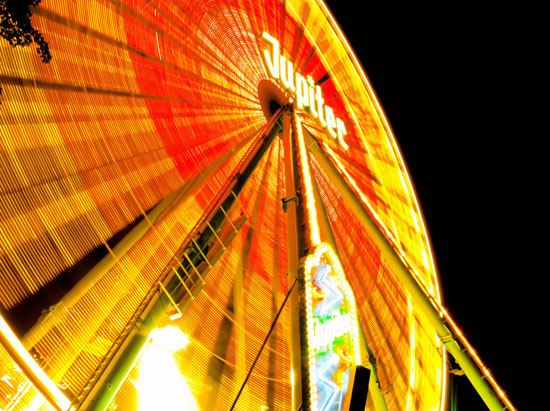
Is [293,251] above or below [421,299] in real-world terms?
above

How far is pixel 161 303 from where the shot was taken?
4312 mm

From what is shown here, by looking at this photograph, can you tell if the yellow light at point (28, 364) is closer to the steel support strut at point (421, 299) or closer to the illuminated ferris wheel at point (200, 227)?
the illuminated ferris wheel at point (200, 227)

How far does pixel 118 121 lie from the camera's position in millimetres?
5727

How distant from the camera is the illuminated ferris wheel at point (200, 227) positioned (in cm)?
373

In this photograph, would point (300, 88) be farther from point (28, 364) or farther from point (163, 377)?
point (28, 364)

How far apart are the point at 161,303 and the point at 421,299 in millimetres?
3470

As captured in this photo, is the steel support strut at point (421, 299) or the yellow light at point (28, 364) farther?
the steel support strut at point (421, 299)

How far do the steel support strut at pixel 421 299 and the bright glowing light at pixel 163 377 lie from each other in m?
2.93

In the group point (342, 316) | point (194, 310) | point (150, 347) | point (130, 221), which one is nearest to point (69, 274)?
point (130, 221)

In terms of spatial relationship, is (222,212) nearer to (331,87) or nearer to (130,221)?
(130,221)

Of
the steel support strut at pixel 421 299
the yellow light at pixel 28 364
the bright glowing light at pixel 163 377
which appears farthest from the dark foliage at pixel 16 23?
the steel support strut at pixel 421 299

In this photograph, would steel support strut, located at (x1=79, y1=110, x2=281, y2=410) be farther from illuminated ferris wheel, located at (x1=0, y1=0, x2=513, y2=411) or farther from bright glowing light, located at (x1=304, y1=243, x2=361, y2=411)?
bright glowing light, located at (x1=304, y1=243, x2=361, y2=411)

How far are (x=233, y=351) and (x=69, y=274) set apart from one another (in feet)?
7.88

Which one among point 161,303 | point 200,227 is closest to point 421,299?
point 200,227
